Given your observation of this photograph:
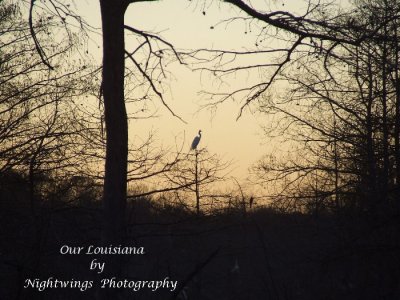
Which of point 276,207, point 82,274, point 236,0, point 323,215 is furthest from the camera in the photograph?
point 276,207

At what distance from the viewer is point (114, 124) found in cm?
734

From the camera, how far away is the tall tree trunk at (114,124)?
7.21 m

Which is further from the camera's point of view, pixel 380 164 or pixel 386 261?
pixel 380 164

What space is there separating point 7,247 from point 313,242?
54.6 feet

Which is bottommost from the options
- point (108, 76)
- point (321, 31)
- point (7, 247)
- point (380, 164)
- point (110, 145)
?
point (7, 247)

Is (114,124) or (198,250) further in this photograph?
(198,250)

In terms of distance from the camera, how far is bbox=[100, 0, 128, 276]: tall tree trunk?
23.7ft

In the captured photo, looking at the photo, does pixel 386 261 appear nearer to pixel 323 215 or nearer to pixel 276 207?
pixel 323 215

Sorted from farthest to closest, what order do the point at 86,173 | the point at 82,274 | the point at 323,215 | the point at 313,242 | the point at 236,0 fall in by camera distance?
the point at 313,242
the point at 323,215
the point at 86,173
the point at 82,274
the point at 236,0

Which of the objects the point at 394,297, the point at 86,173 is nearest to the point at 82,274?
the point at 86,173

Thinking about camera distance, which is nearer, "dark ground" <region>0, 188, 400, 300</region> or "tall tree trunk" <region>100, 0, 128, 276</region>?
"dark ground" <region>0, 188, 400, 300</region>

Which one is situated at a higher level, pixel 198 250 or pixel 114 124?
pixel 114 124

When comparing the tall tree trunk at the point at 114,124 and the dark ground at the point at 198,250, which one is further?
the tall tree trunk at the point at 114,124

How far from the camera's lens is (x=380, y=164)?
16875mm
